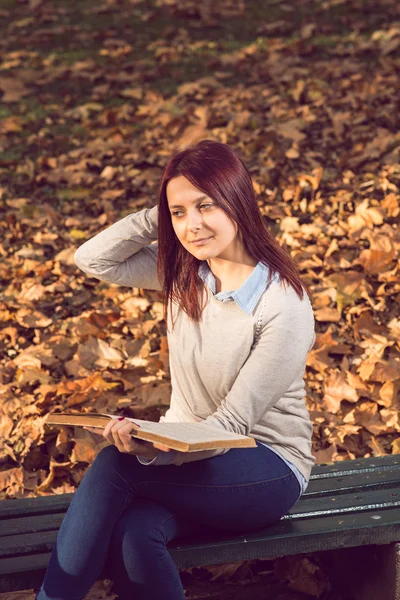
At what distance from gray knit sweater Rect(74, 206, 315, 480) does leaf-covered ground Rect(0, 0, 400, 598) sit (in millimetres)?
687

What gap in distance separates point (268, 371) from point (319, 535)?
0.46 meters

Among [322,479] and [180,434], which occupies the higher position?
[180,434]

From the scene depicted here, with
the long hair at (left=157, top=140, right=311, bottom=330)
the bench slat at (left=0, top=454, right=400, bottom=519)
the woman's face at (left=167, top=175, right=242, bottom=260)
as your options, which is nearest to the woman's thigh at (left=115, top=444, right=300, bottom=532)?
the bench slat at (left=0, top=454, right=400, bottom=519)

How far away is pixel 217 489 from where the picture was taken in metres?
2.39

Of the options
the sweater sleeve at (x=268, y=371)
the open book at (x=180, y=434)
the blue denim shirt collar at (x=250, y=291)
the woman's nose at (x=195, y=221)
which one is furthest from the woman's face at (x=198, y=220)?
the open book at (x=180, y=434)

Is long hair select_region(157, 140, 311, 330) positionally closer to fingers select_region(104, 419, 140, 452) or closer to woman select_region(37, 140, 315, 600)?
woman select_region(37, 140, 315, 600)

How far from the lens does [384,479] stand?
9.01 ft

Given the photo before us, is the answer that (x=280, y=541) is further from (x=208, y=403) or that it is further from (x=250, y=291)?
(x=250, y=291)

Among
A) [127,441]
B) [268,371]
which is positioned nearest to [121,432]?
[127,441]

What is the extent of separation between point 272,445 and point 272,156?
3.72m

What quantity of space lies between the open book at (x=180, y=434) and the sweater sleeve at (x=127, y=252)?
624mm

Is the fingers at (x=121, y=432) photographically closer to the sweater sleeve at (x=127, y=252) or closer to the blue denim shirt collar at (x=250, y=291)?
the blue denim shirt collar at (x=250, y=291)

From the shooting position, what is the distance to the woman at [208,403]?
2.31 meters

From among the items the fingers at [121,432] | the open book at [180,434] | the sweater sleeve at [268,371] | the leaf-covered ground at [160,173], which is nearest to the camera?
the open book at [180,434]
